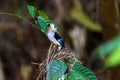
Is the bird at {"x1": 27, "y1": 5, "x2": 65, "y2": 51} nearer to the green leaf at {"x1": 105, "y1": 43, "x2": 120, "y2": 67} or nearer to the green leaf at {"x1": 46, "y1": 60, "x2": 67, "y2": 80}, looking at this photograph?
the green leaf at {"x1": 46, "y1": 60, "x2": 67, "y2": 80}

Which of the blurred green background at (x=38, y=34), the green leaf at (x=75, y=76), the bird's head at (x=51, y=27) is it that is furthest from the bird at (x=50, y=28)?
the blurred green background at (x=38, y=34)

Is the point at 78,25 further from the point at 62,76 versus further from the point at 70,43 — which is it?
the point at 62,76

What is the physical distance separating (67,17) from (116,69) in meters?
0.98

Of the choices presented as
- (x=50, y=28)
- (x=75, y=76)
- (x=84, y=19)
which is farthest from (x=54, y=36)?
(x=84, y=19)

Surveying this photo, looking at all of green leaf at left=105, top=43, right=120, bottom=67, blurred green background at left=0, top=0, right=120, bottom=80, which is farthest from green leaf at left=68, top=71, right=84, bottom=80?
blurred green background at left=0, top=0, right=120, bottom=80

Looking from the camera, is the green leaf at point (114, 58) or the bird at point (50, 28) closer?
the bird at point (50, 28)

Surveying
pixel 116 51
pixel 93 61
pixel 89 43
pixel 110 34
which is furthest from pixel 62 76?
pixel 89 43

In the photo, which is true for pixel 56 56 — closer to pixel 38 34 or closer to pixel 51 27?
pixel 51 27

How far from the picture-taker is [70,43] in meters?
2.90

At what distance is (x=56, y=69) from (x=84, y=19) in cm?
171

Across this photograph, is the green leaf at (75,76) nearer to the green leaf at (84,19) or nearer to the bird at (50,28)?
the bird at (50,28)

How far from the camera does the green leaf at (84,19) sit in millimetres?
2684

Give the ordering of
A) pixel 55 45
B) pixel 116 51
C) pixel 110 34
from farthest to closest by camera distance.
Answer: pixel 110 34 → pixel 116 51 → pixel 55 45

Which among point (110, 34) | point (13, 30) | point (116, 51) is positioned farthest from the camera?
point (13, 30)
